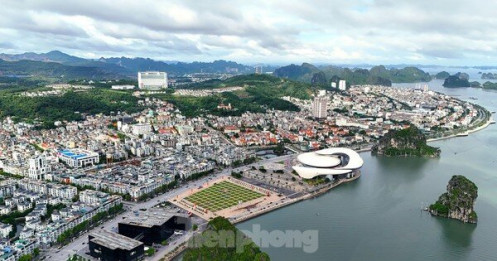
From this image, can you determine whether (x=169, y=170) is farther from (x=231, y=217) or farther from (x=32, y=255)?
(x=32, y=255)

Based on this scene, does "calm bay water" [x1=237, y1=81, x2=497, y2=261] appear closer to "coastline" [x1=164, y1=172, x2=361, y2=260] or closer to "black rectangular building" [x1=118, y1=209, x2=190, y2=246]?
"coastline" [x1=164, y1=172, x2=361, y2=260]

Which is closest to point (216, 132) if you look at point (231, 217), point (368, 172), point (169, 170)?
point (169, 170)

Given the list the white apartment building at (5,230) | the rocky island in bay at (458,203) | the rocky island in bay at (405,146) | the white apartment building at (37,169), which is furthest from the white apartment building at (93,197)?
the rocky island in bay at (405,146)

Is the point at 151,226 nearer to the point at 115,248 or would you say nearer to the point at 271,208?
the point at 115,248

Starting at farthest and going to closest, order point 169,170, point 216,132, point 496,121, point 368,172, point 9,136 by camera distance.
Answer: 1. point 496,121
2. point 216,132
3. point 9,136
4. point 368,172
5. point 169,170

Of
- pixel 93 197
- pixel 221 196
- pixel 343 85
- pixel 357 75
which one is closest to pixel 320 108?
pixel 221 196

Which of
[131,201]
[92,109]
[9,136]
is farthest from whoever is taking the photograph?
[92,109]

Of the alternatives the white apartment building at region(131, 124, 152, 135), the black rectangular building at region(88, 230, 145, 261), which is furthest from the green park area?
the white apartment building at region(131, 124, 152, 135)
